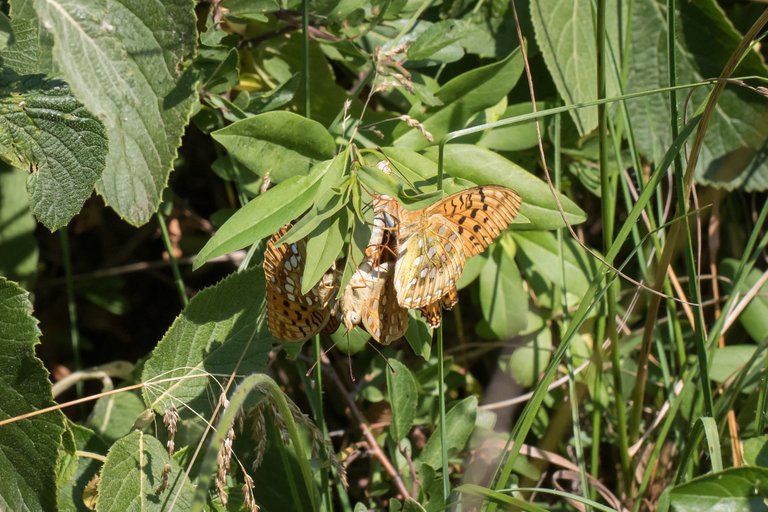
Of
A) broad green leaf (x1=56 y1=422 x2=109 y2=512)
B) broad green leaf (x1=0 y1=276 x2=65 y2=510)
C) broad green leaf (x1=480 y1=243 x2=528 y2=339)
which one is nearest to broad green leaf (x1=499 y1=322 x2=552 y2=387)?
broad green leaf (x1=480 y1=243 x2=528 y2=339)

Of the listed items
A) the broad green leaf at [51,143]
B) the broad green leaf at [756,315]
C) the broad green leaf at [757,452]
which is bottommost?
the broad green leaf at [757,452]

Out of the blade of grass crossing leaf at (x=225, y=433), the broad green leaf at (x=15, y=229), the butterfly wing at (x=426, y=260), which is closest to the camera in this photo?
the blade of grass crossing leaf at (x=225, y=433)

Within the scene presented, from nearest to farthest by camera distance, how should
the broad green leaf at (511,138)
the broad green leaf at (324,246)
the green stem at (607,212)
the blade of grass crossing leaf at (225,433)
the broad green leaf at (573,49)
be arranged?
1. the blade of grass crossing leaf at (225,433)
2. the broad green leaf at (324,246)
3. the green stem at (607,212)
4. the broad green leaf at (511,138)
5. the broad green leaf at (573,49)

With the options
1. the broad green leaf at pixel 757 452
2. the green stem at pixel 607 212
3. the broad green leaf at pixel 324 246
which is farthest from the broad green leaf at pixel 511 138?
the broad green leaf at pixel 757 452

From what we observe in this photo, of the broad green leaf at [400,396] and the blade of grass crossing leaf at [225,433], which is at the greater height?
the blade of grass crossing leaf at [225,433]

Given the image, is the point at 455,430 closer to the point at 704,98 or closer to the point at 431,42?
the point at 431,42

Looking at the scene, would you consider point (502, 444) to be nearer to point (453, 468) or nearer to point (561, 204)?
point (453, 468)

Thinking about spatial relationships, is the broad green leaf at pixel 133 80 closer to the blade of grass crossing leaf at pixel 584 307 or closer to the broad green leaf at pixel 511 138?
the broad green leaf at pixel 511 138

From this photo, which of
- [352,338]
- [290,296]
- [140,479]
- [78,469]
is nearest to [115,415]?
[78,469]
